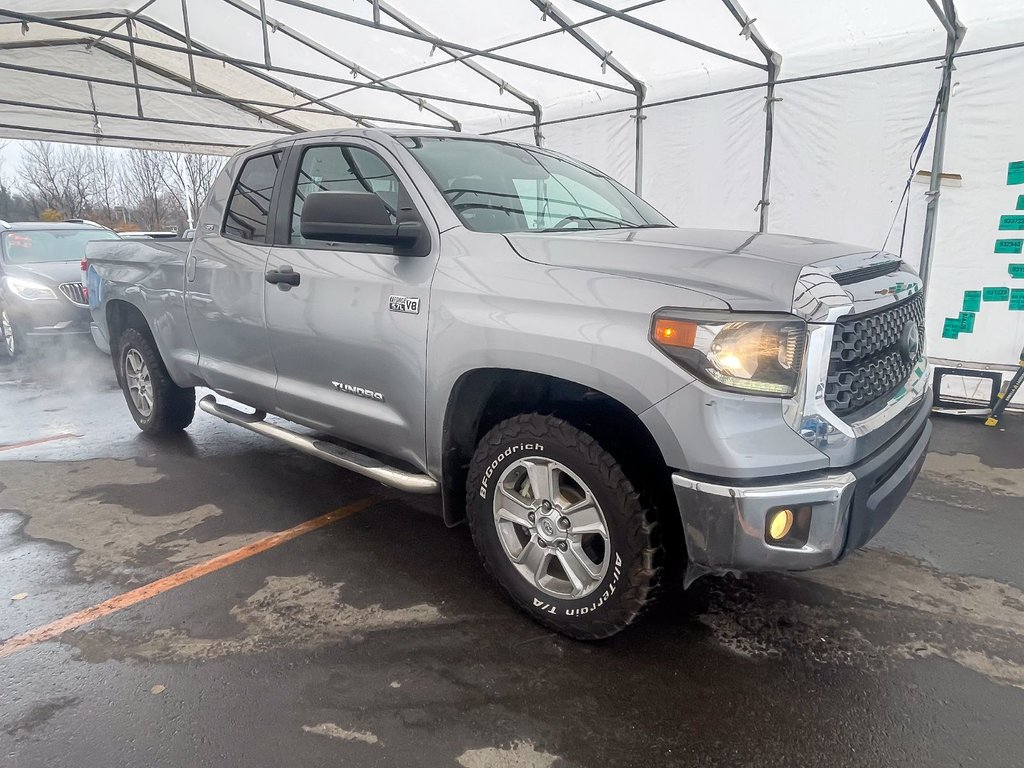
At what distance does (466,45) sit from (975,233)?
6.40 metres

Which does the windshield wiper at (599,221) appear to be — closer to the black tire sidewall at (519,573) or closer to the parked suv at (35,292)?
the black tire sidewall at (519,573)

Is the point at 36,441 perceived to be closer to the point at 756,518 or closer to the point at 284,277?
the point at 284,277

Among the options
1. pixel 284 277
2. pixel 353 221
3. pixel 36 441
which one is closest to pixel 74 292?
pixel 36 441

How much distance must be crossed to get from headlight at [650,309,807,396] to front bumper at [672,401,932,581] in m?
0.30

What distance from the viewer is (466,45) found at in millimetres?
9094

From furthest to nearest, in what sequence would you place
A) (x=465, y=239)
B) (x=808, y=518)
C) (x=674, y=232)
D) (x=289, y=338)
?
(x=289, y=338) < (x=674, y=232) < (x=465, y=239) < (x=808, y=518)

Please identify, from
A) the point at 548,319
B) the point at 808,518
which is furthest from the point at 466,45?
the point at 808,518

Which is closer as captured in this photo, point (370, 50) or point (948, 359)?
point (948, 359)

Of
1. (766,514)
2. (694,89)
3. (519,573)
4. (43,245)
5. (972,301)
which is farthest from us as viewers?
(43,245)

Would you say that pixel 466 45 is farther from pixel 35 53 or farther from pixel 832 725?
pixel 832 725

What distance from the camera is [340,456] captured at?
3309mm

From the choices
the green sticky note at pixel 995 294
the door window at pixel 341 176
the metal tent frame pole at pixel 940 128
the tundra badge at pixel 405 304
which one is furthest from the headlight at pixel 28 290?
the green sticky note at pixel 995 294

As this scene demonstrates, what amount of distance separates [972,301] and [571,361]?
585cm

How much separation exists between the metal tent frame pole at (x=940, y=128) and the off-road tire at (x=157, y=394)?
623 cm
